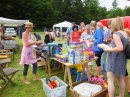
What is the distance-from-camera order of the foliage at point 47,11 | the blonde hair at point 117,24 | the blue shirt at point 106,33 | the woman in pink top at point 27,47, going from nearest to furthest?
the blonde hair at point 117,24
the woman in pink top at point 27,47
the blue shirt at point 106,33
the foliage at point 47,11

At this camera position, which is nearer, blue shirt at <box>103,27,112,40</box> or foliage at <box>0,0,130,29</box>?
blue shirt at <box>103,27,112,40</box>

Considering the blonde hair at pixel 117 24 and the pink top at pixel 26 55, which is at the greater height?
the blonde hair at pixel 117 24

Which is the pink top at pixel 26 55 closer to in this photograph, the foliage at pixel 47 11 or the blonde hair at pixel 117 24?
the blonde hair at pixel 117 24

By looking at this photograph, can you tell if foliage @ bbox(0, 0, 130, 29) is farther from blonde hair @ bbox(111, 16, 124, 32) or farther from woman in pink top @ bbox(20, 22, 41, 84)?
blonde hair @ bbox(111, 16, 124, 32)

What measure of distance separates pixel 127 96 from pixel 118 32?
152 centimetres

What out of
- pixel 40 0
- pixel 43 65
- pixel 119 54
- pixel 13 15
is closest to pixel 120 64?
pixel 119 54

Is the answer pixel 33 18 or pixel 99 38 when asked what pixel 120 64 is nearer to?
pixel 99 38

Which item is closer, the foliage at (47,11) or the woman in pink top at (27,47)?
the woman in pink top at (27,47)

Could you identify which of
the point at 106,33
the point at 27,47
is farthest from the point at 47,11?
the point at 27,47

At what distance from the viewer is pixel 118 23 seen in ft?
7.70

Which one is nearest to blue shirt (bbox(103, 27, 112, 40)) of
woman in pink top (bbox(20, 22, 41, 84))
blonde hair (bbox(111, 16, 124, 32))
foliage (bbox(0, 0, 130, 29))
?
blonde hair (bbox(111, 16, 124, 32))

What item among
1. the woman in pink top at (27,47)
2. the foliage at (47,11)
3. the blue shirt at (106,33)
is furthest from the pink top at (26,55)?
the foliage at (47,11)

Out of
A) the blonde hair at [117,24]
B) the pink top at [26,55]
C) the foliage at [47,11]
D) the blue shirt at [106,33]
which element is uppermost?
the foliage at [47,11]

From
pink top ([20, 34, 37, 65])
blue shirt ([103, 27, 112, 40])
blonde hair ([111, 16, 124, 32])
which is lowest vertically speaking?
pink top ([20, 34, 37, 65])
